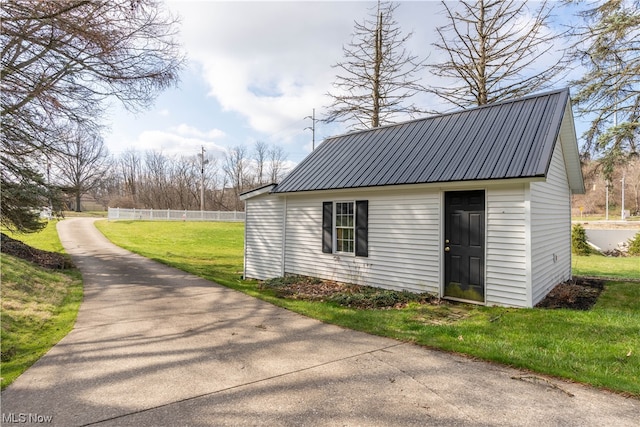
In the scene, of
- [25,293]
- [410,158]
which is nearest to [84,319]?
[25,293]

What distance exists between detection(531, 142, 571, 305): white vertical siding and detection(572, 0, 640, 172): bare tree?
1.94m

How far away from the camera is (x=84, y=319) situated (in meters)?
6.09

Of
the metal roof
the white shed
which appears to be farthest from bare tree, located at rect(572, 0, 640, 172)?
the metal roof

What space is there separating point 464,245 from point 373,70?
44.9 ft

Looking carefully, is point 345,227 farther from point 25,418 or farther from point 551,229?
point 25,418

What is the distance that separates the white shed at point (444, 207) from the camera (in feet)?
21.7

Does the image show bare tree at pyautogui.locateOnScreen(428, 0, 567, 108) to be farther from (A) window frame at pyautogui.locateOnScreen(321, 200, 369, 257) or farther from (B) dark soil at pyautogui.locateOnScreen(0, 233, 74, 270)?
(B) dark soil at pyautogui.locateOnScreen(0, 233, 74, 270)

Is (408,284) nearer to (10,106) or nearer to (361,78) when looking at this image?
(10,106)

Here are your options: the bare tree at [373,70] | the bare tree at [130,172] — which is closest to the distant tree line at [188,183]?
the bare tree at [130,172]

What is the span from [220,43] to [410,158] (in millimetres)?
6301

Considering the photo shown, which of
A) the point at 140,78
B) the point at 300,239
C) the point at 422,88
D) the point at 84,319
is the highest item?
the point at 422,88

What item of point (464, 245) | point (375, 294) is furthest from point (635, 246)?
point (375, 294)

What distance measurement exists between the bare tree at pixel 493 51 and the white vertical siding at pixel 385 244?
904 centimetres

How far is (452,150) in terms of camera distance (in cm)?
788
